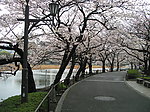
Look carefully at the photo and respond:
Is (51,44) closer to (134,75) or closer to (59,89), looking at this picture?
(59,89)

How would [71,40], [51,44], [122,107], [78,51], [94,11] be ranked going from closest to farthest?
1. [122,107]
2. [94,11]
3. [71,40]
4. [51,44]
5. [78,51]

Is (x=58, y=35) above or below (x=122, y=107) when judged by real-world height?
above

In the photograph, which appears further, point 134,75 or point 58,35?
point 134,75

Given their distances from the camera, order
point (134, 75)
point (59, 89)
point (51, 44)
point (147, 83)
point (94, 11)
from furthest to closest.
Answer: point (134, 75) < point (51, 44) < point (147, 83) < point (94, 11) < point (59, 89)

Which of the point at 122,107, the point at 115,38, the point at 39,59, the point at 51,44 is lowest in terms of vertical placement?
the point at 122,107

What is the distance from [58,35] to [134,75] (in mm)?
13896

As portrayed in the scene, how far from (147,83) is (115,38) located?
9554 millimetres

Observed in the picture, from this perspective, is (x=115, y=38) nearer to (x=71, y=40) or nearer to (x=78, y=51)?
(x=78, y=51)

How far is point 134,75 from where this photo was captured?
22484mm

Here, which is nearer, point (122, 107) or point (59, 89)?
Result: point (122, 107)

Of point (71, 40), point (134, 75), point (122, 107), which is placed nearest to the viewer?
point (122, 107)

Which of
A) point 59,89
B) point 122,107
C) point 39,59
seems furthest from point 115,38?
point 122,107

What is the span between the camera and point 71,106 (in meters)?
7.72

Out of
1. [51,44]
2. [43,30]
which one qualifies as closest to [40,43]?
[51,44]
